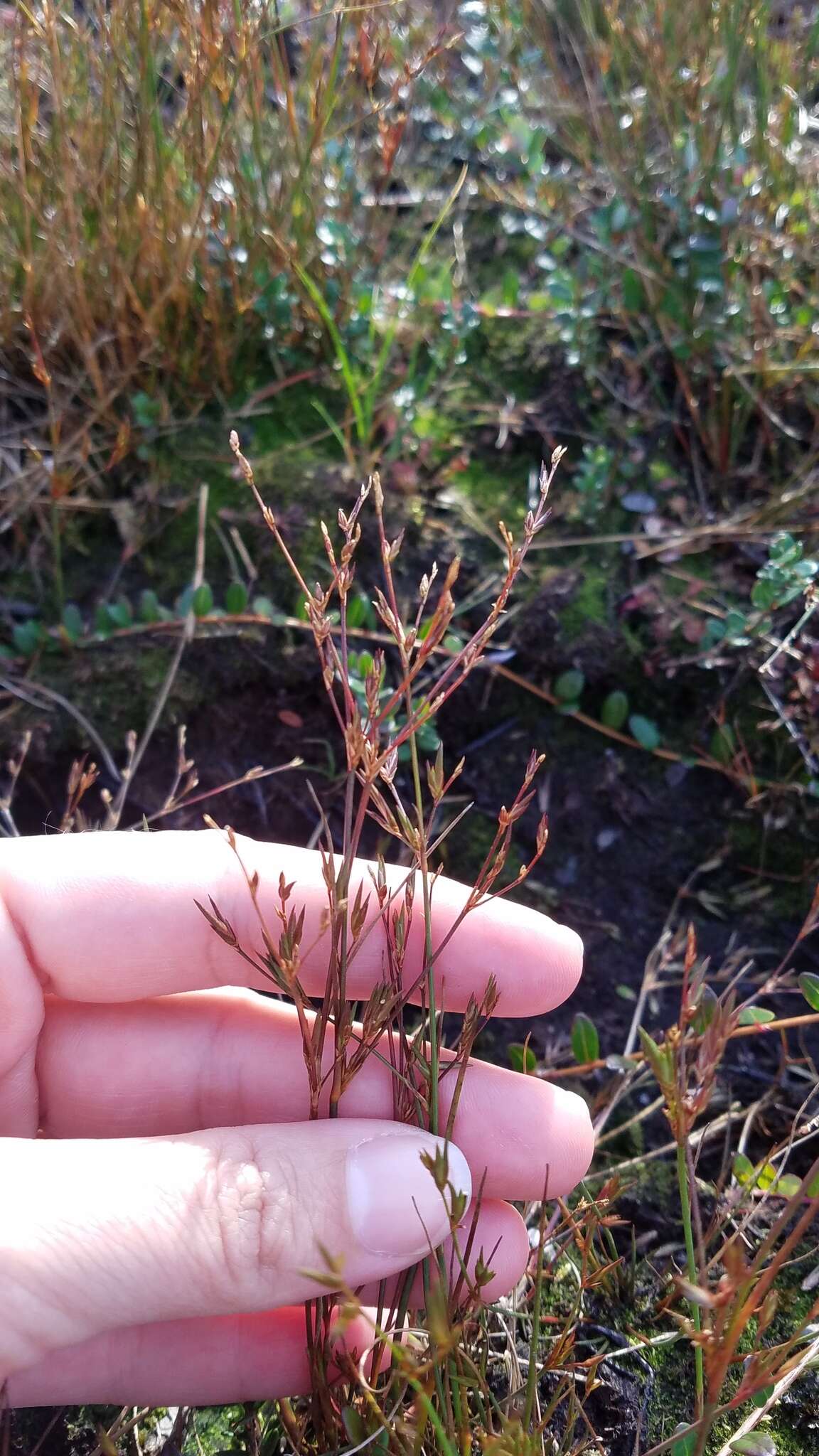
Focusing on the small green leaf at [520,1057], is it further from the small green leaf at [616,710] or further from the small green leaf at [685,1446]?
the small green leaf at [616,710]

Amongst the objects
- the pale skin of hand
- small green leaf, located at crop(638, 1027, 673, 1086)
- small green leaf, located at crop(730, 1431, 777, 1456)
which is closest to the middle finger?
the pale skin of hand

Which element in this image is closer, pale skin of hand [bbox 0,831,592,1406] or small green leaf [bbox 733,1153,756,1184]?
pale skin of hand [bbox 0,831,592,1406]

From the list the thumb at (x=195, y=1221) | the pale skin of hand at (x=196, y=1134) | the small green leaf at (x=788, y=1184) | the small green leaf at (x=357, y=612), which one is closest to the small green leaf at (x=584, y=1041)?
the pale skin of hand at (x=196, y=1134)

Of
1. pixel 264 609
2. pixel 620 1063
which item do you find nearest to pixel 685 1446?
pixel 620 1063

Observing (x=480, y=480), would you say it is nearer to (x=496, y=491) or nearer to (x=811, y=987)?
(x=496, y=491)

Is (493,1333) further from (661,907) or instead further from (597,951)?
(661,907)

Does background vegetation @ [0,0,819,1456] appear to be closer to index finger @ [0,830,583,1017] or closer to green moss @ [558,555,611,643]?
green moss @ [558,555,611,643]
